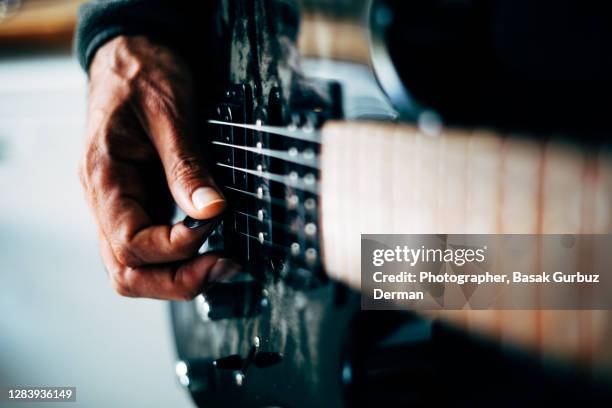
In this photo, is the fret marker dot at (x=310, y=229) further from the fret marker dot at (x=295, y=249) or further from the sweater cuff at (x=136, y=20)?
the sweater cuff at (x=136, y=20)

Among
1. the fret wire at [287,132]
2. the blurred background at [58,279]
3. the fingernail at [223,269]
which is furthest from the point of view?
the blurred background at [58,279]

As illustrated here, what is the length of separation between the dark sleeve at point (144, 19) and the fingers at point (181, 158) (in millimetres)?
68

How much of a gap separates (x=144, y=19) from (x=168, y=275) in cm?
23

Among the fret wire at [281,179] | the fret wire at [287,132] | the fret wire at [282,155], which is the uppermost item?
the fret wire at [287,132]

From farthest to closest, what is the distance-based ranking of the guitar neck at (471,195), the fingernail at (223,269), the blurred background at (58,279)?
the blurred background at (58,279), the fingernail at (223,269), the guitar neck at (471,195)

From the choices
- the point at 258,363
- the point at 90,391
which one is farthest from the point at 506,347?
the point at 90,391

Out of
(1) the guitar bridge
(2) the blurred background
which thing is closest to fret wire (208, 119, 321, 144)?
(1) the guitar bridge

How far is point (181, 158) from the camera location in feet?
1.45

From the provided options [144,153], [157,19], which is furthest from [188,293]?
[157,19]

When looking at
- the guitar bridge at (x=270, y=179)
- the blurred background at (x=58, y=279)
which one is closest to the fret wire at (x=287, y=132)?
the guitar bridge at (x=270, y=179)

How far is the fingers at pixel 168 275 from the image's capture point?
0.45 metres

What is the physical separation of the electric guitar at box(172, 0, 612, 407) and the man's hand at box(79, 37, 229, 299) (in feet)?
0.08

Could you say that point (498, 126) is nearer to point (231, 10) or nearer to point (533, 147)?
point (533, 147)

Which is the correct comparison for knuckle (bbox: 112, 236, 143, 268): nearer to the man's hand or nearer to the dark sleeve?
the man's hand
